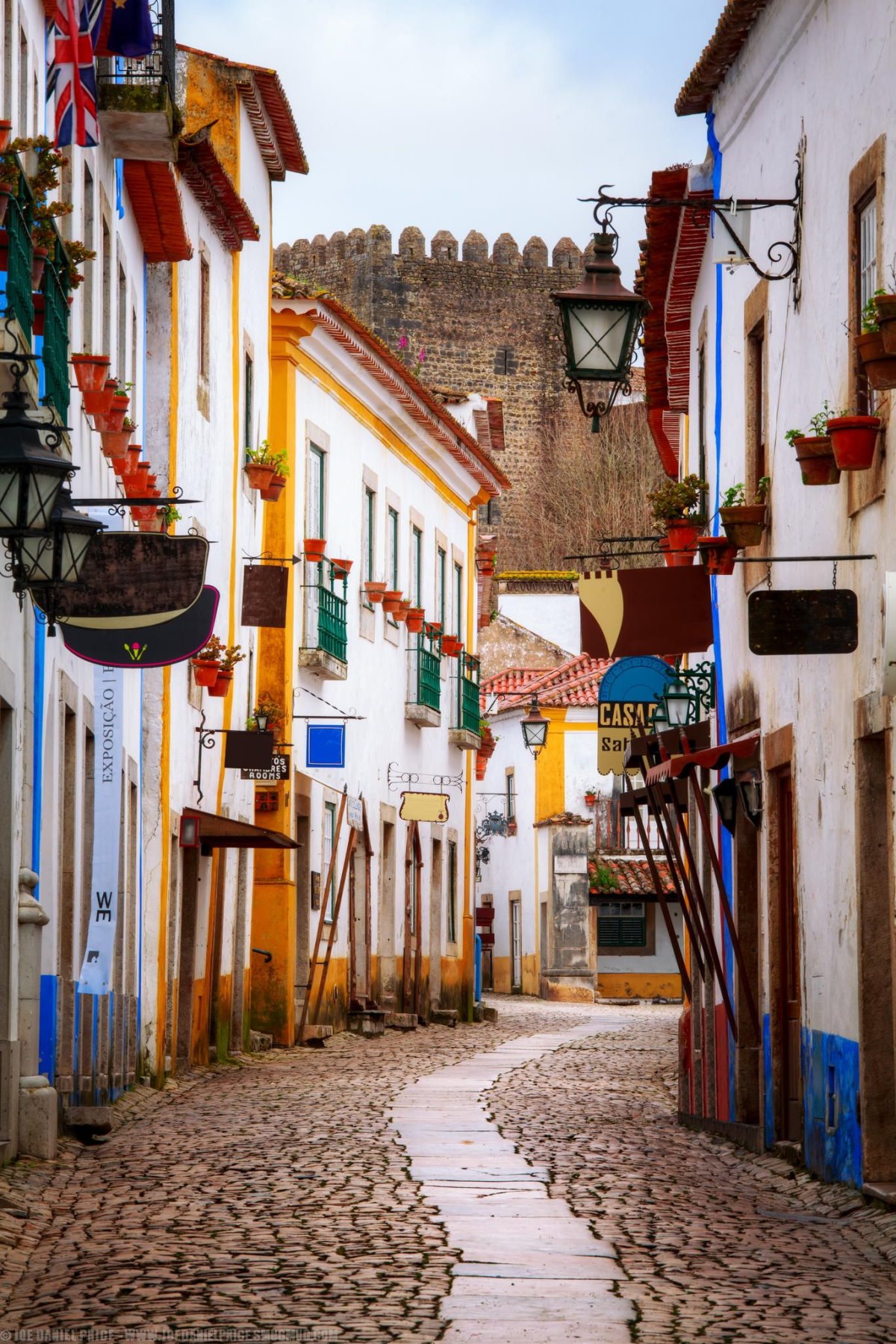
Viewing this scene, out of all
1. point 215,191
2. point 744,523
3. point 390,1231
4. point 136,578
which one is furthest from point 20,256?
point 215,191

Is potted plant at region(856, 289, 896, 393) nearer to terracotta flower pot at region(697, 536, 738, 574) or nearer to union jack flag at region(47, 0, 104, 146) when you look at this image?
terracotta flower pot at region(697, 536, 738, 574)

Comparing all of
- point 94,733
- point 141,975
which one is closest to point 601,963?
point 141,975

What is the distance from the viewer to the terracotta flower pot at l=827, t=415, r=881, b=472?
33.0 feet

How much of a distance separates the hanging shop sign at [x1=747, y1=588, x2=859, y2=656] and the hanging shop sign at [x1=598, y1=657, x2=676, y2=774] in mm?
8369

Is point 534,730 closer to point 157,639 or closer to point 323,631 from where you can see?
point 323,631

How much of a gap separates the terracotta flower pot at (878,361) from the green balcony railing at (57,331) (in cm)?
366

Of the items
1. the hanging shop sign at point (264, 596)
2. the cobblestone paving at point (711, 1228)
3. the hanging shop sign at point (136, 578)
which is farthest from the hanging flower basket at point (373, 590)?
the hanging shop sign at point (136, 578)

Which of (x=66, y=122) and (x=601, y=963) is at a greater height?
(x=66, y=122)

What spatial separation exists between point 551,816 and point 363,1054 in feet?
87.1

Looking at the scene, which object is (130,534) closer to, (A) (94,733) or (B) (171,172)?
(A) (94,733)

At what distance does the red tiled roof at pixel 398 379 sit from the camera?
24.3 m

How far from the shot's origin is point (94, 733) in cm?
1405

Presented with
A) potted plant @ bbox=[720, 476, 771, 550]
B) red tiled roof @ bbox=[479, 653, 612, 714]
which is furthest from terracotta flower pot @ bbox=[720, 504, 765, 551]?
red tiled roof @ bbox=[479, 653, 612, 714]

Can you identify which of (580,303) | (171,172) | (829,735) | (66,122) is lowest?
(829,735)
